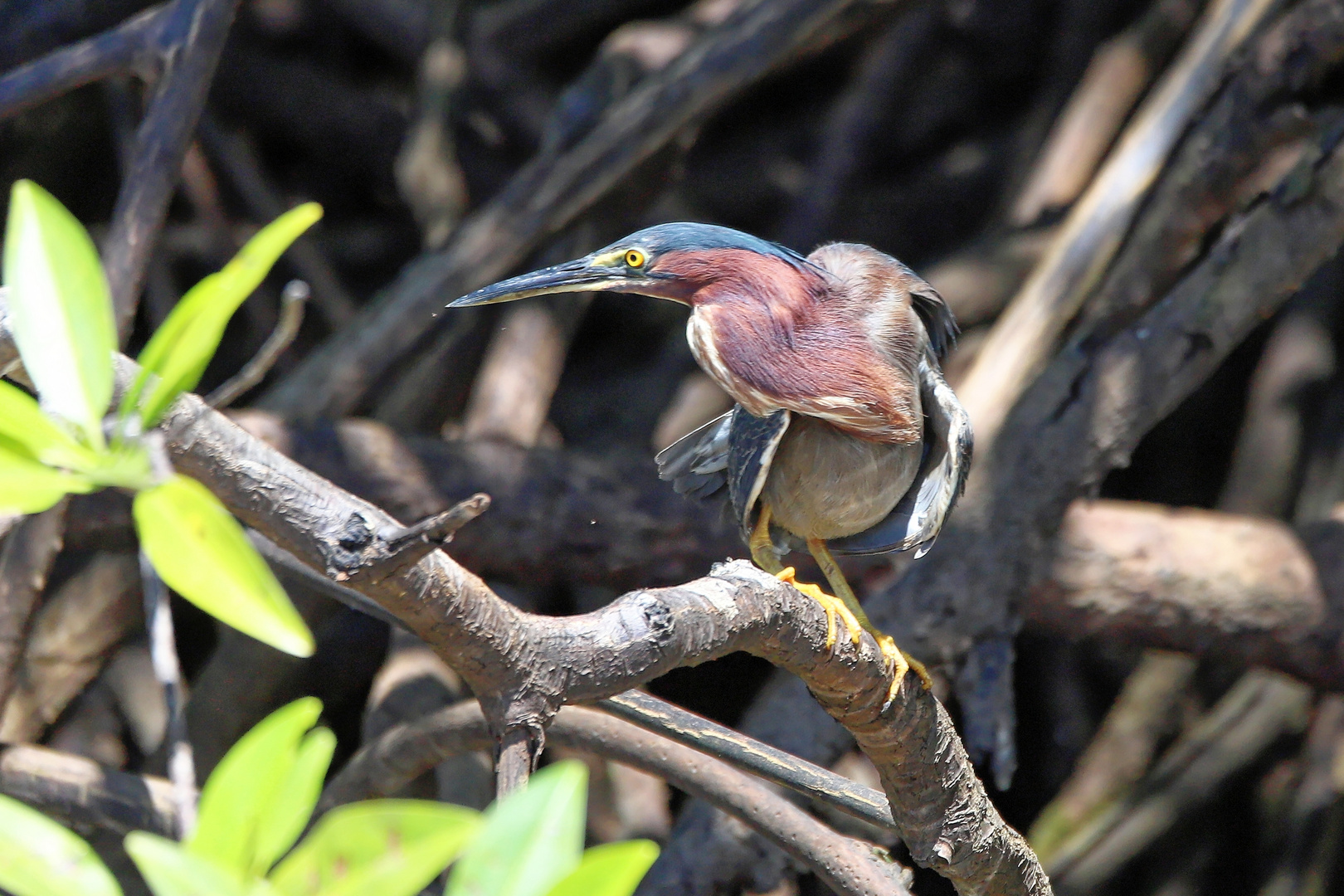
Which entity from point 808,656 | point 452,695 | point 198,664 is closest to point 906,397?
point 808,656

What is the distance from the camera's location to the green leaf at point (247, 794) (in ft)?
1.30

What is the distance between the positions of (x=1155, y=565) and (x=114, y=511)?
5.37ft

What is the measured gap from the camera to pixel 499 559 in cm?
182

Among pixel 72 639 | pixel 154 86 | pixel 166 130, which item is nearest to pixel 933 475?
pixel 166 130

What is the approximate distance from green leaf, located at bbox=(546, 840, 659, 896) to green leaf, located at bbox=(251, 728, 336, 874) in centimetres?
10

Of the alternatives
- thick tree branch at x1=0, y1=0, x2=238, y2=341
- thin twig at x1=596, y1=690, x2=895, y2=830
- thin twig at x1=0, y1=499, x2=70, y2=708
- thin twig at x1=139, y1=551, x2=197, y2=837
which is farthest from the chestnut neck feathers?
thin twig at x1=0, y1=499, x2=70, y2=708

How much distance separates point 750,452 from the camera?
3.90ft

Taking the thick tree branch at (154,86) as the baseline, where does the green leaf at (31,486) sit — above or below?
below

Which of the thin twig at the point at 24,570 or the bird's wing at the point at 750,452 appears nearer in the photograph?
the bird's wing at the point at 750,452

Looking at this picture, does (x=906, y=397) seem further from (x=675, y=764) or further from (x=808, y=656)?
(x=675, y=764)

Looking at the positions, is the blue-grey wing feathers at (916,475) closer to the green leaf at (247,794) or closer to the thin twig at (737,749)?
the thin twig at (737,749)

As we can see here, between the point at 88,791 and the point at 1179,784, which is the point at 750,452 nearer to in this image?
the point at 88,791

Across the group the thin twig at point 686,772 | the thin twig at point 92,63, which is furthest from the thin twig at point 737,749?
the thin twig at point 92,63

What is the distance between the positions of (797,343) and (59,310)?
0.75 m
